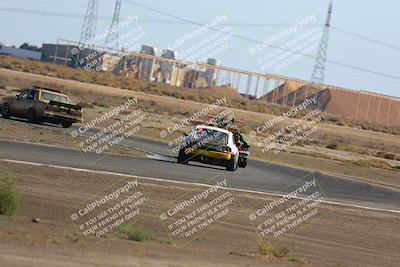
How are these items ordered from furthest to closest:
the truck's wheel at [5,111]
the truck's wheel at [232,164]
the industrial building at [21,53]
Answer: the industrial building at [21,53] < the truck's wheel at [5,111] < the truck's wheel at [232,164]

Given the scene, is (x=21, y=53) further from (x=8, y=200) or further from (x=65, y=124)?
(x=8, y=200)

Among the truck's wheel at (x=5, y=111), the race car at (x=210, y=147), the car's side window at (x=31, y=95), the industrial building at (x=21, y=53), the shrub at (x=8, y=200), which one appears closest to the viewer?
the shrub at (x=8, y=200)

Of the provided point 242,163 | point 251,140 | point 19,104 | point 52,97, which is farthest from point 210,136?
point 251,140

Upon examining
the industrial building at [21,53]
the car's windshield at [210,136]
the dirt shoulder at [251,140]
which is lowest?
the dirt shoulder at [251,140]

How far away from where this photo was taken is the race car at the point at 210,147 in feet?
95.8

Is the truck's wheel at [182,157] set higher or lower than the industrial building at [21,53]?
lower

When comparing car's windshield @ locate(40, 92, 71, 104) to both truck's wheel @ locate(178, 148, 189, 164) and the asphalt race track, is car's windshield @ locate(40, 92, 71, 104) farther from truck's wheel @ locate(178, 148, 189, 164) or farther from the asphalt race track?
truck's wheel @ locate(178, 148, 189, 164)

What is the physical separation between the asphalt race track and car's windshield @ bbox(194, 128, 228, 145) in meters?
0.88

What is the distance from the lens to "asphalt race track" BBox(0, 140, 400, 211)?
23.8 meters

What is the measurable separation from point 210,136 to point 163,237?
15.6 meters

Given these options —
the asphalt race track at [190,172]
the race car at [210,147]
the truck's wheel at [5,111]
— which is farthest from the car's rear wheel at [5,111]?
the race car at [210,147]

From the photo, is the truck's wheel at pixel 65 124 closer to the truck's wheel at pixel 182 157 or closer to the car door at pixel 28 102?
the car door at pixel 28 102

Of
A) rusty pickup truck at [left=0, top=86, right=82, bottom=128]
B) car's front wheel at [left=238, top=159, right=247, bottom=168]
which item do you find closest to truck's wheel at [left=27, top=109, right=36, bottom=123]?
rusty pickup truck at [left=0, top=86, right=82, bottom=128]

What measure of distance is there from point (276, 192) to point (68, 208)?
962 cm
